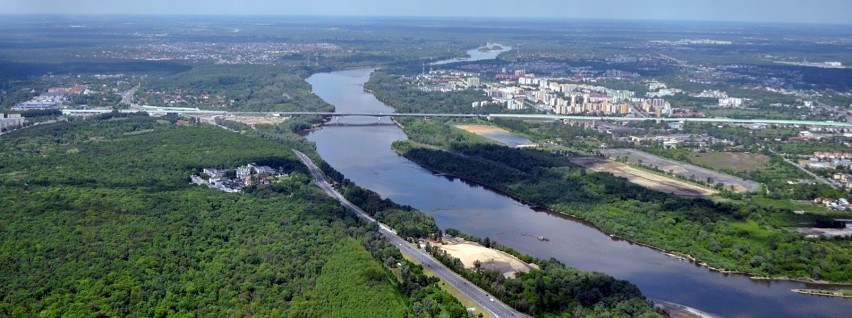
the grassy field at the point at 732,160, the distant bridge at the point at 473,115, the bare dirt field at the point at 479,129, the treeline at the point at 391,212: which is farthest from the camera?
the distant bridge at the point at 473,115

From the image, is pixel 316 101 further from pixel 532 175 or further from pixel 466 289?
pixel 466 289

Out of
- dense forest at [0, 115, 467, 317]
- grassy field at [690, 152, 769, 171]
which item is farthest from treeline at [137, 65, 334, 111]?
grassy field at [690, 152, 769, 171]

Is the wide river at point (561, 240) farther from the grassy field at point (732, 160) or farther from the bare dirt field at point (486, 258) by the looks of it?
the grassy field at point (732, 160)

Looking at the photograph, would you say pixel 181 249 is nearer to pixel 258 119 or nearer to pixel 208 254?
pixel 208 254

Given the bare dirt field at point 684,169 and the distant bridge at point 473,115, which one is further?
the distant bridge at point 473,115

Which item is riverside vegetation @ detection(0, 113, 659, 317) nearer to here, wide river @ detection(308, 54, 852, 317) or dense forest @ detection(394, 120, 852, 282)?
wide river @ detection(308, 54, 852, 317)

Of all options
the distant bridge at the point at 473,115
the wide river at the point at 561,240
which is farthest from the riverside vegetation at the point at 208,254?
the distant bridge at the point at 473,115

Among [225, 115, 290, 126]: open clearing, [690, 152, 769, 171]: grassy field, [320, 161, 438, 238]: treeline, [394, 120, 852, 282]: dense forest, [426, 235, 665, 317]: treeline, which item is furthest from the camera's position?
[225, 115, 290, 126]: open clearing
